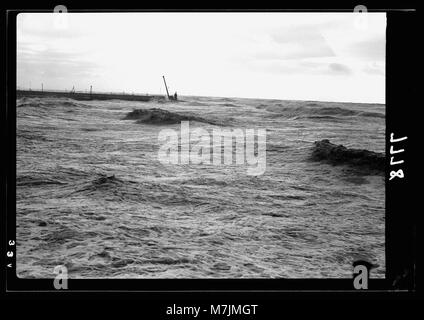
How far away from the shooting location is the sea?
7.63 feet

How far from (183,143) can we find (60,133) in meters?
1.16

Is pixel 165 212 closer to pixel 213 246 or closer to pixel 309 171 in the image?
pixel 213 246

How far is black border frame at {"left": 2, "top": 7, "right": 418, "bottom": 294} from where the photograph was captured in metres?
2.24

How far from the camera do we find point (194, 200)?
2689 mm

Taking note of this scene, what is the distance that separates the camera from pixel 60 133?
294cm

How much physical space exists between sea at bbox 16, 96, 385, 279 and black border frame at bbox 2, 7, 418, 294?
48 mm

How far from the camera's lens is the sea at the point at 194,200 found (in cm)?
233

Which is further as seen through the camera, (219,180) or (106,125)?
(106,125)
